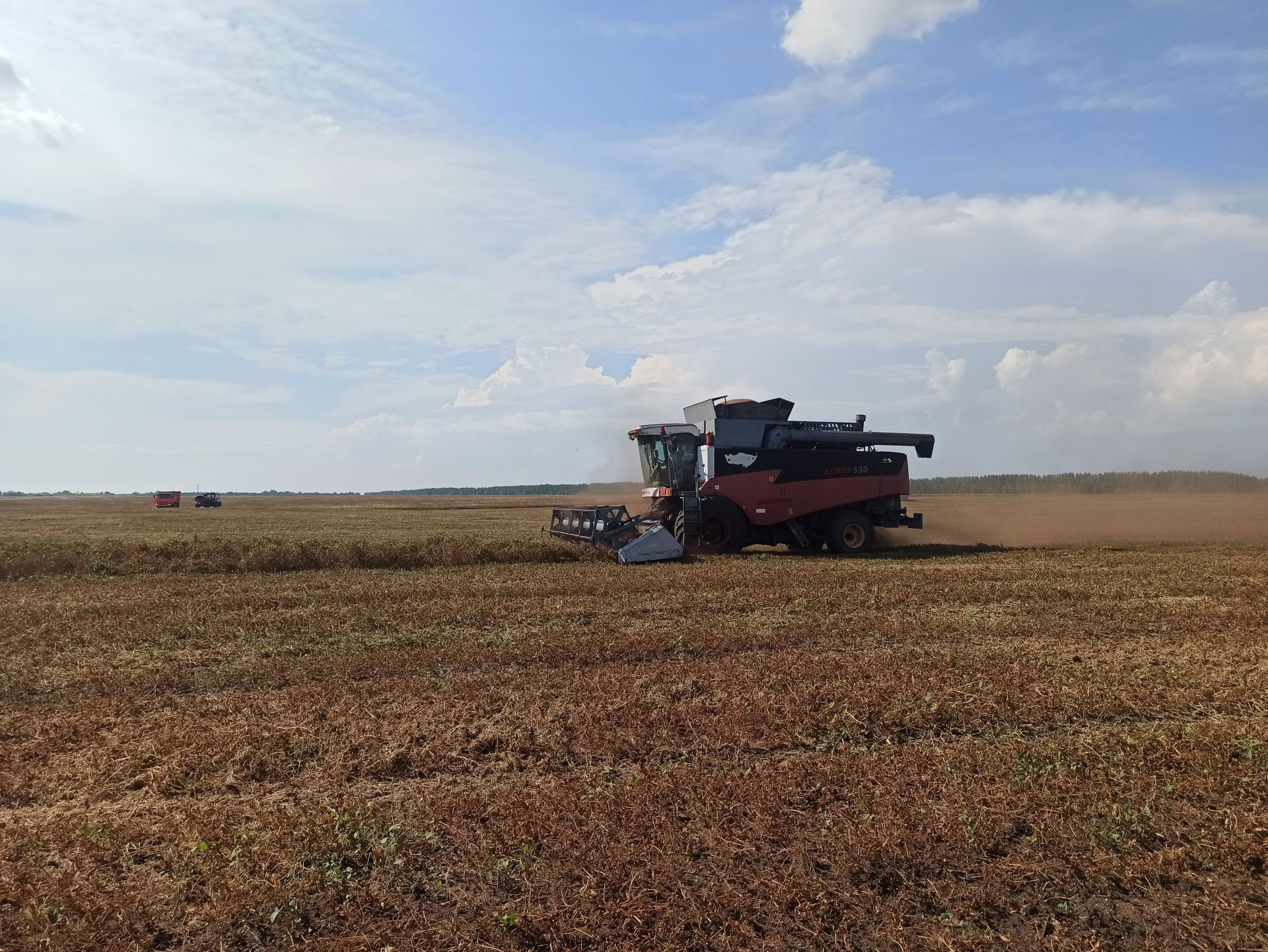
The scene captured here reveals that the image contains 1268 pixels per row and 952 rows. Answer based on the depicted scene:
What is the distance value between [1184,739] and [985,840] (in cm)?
250

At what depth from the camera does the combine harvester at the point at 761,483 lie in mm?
20812

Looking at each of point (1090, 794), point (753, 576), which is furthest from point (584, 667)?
point (753, 576)

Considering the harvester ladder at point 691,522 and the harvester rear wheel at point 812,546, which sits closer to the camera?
the harvester ladder at point 691,522

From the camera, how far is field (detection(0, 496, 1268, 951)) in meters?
3.74

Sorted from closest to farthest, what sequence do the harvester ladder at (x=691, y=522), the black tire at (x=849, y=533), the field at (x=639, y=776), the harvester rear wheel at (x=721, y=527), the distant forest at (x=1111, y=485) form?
the field at (x=639, y=776), the harvester ladder at (x=691, y=522), the harvester rear wheel at (x=721, y=527), the black tire at (x=849, y=533), the distant forest at (x=1111, y=485)

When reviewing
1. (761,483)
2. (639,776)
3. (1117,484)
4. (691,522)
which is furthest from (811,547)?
(1117,484)

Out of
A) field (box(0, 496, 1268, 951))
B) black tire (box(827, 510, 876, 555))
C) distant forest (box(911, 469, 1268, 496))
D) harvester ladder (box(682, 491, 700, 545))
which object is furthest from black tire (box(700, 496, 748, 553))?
distant forest (box(911, 469, 1268, 496))

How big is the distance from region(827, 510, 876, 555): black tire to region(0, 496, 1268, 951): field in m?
9.38

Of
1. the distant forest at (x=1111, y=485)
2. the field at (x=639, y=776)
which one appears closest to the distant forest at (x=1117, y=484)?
the distant forest at (x=1111, y=485)

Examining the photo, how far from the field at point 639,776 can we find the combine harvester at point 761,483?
339 inches

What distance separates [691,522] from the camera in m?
20.1

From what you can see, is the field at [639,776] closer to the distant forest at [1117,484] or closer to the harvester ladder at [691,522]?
the harvester ladder at [691,522]

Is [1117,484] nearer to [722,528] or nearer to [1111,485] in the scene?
[1111,485]

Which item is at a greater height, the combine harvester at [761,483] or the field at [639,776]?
the combine harvester at [761,483]
